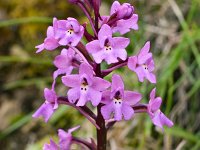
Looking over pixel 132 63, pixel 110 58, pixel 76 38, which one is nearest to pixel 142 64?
pixel 132 63

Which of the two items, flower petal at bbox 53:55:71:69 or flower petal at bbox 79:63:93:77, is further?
flower petal at bbox 53:55:71:69

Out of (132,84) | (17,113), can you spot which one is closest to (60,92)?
(17,113)

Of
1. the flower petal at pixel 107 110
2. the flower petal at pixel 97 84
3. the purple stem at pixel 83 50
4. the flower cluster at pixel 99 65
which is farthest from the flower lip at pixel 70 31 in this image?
the flower petal at pixel 107 110

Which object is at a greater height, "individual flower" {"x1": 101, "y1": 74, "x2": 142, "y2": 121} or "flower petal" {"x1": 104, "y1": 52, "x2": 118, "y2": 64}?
"flower petal" {"x1": 104, "y1": 52, "x2": 118, "y2": 64}

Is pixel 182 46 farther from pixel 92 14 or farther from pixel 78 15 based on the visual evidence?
pixel 78 15

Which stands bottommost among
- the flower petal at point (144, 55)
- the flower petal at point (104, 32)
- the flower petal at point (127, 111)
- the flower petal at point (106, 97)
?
the flower petal at point (127, 111)

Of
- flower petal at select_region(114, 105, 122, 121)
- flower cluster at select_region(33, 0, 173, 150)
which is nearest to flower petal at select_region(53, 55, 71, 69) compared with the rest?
flower cluster at select_region(33, 0, 173, 150)

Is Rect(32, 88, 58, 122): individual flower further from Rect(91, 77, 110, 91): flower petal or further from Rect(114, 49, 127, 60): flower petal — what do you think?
Rect(114, 49, 127, 60): flower petal

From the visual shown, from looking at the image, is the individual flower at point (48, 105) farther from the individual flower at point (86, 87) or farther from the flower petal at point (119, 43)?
the flower petal at point (119, 43)
